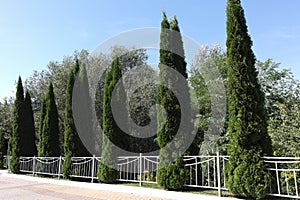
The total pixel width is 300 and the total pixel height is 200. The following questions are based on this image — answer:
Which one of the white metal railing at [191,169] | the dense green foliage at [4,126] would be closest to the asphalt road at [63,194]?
the white metal railing at [191,169]

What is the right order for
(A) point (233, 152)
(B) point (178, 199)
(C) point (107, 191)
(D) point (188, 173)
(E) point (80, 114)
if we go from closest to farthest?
(A) point (233, 152)
(B) point (178, 199)
(D) point (188, 173)
(C) point (107, 191)
(E) point (80, 114)

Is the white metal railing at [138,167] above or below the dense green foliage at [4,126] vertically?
below

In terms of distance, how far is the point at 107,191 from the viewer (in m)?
8.55

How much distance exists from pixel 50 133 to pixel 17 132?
3.64 m

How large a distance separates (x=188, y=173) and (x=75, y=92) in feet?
25.3

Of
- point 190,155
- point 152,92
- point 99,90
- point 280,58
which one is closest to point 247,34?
point 190,155

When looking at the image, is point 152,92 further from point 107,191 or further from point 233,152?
point 233,152

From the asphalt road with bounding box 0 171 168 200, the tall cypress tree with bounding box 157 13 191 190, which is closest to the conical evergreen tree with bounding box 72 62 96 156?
the asphalt road with bounding box 0 171 168 200

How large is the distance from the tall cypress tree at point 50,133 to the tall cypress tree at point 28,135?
256 centimetres

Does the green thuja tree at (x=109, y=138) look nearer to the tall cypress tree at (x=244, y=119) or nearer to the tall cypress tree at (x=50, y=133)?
the tall cypress tree at (x=244, y=119)

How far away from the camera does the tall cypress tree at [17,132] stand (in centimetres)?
1578

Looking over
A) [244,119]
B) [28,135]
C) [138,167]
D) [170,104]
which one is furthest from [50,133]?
[244,119]

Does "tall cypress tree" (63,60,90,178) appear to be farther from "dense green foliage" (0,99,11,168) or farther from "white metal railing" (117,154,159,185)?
"dense green foliage" (0,99,11,168)

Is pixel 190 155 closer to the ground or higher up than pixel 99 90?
closer to the ground
